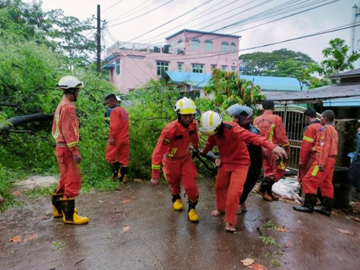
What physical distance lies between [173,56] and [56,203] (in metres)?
30.4

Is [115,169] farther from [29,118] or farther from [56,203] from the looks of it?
[29,118]

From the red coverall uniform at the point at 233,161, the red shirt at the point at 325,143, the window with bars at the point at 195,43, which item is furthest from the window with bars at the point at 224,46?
the red coverall uniform at the point at 233,161

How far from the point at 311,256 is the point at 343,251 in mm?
511

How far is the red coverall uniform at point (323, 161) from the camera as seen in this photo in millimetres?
4559

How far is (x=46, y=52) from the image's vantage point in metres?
7.11

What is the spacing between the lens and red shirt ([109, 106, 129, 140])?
5965 mm

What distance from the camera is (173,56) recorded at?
32750 millimetres

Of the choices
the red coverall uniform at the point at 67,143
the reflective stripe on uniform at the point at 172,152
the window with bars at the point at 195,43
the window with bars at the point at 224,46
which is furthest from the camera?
the window with bars at the point at 224,46

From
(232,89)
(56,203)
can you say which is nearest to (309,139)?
(56,203)

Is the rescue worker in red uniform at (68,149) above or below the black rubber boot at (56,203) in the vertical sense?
above

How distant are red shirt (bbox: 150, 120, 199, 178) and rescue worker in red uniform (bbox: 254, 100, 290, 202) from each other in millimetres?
1714

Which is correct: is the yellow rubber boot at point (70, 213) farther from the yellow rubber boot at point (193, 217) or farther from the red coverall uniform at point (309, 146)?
the red coverall uniform at point (309, 146)

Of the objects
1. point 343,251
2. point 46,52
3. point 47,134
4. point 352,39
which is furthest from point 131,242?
point 352,39

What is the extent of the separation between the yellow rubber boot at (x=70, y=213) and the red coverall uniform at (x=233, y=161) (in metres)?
1.99
